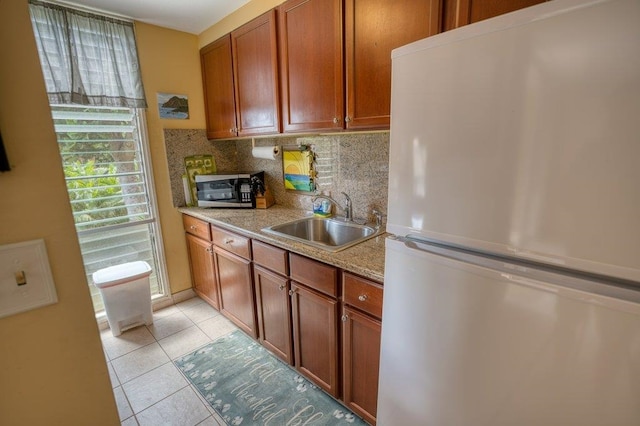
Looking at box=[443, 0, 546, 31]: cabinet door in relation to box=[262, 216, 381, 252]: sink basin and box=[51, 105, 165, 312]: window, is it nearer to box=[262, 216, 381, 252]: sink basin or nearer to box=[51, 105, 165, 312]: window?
box=[262, 216, 381, 252]: sink basin

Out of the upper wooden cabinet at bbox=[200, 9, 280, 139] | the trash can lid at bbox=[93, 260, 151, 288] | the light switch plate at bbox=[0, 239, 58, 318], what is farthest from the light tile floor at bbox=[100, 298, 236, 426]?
the upper wooden cabinet at bbox=[200, 9, 280, 139]

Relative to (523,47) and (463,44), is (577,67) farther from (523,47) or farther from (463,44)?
(463,44)

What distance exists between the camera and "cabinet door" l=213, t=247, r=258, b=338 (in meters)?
2.06

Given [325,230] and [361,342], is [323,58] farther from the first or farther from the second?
[361,342]

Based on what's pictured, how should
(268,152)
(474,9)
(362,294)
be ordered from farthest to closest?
(268,152), (362,294), (474,9)

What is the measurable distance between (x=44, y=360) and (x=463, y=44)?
1.18 meters

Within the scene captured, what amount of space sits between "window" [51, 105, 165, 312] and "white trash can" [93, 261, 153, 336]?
0.62 feet

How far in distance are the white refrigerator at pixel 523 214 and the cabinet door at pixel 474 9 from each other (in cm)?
44

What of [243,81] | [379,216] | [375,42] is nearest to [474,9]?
[375,42]

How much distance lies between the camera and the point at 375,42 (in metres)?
1.39

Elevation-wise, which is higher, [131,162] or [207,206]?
[131,162]

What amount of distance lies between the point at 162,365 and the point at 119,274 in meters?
0.75

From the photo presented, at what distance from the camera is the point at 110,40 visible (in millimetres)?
2146

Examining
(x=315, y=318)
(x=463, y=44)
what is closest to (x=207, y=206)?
(x=315, y=318)
